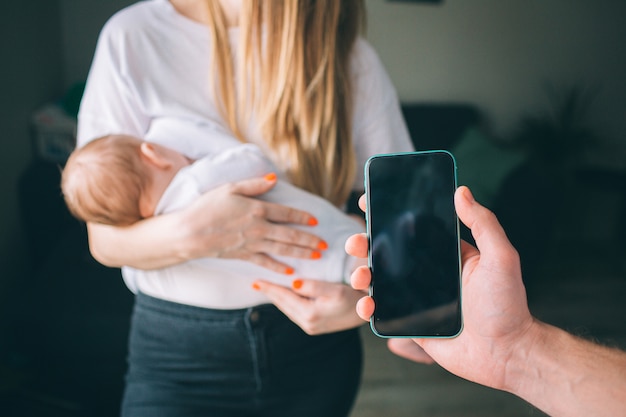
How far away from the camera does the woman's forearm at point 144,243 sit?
759 millimetres

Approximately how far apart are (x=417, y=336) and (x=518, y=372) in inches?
4.8

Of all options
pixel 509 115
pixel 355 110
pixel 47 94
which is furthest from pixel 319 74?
pixel 509 115

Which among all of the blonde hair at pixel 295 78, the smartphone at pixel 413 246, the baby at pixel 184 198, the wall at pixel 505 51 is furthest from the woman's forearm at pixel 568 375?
the wall at pixel 505 51

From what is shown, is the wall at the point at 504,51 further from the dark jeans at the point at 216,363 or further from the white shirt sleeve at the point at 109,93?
the dark jeans at the point at 216,363

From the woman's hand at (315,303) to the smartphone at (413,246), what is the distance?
0.17 m

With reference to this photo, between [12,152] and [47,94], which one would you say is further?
[47,94]

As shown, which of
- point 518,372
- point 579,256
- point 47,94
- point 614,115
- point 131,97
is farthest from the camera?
point 614,115

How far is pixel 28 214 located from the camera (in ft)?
6.42

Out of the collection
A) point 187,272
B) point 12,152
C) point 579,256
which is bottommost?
point 579,256

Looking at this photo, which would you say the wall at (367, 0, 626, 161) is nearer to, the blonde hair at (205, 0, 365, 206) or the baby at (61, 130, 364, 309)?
the blonde hair at (205, 0, 365, 206)

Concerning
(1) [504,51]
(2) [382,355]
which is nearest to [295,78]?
(2) [382,355]

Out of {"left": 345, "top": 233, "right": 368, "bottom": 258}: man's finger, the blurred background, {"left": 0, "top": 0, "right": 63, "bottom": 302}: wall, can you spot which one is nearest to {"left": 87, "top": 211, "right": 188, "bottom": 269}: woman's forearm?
{"left": 345, "top": 233, "right": 368, "bottom": 258}: man's finger

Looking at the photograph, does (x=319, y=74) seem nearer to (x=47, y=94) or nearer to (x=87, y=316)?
(x=87, y=316)

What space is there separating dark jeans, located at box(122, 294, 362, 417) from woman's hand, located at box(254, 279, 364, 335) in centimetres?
5
